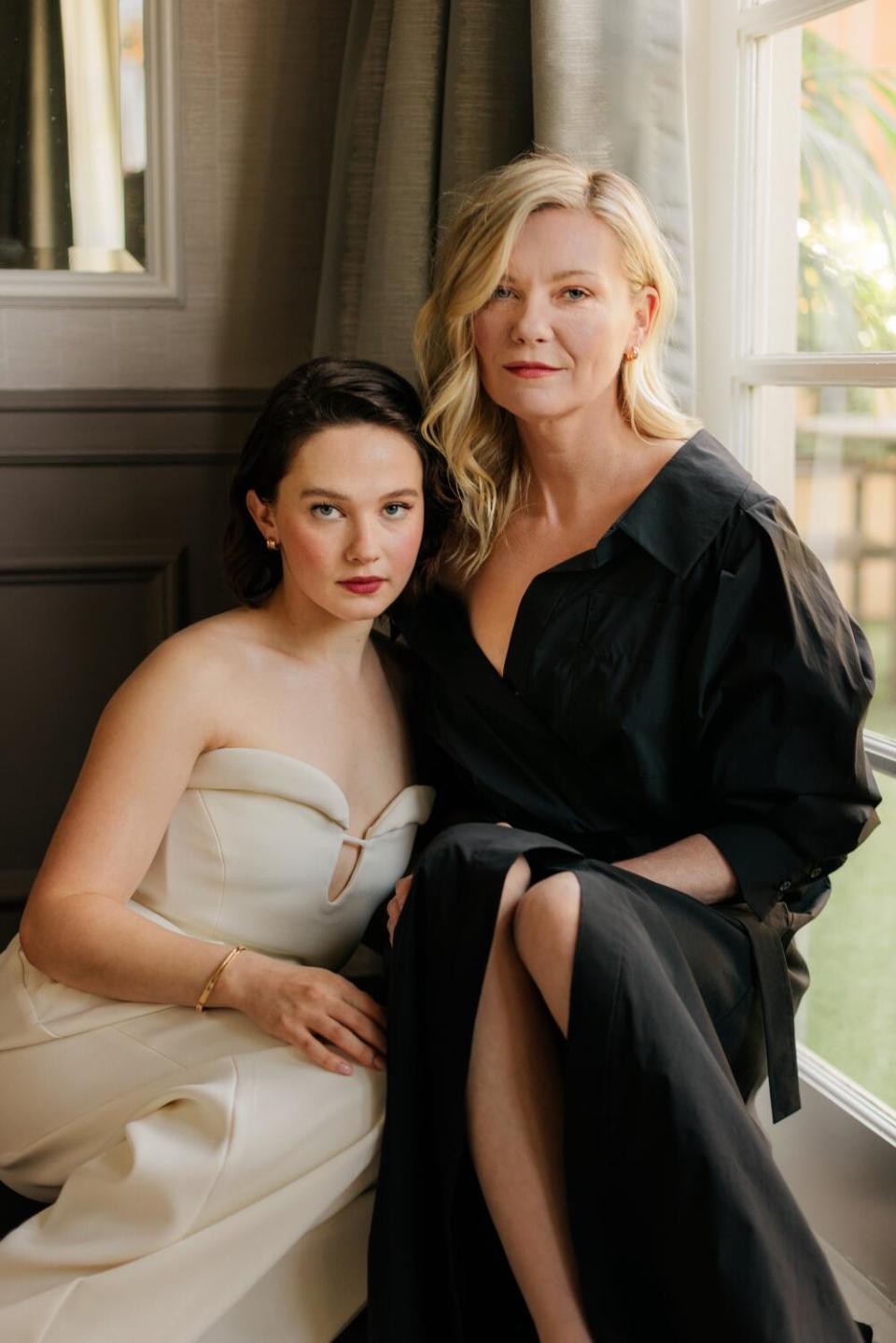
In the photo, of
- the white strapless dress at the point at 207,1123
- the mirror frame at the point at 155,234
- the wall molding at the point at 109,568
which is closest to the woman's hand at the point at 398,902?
the white strapless dress at the point at 207,1123

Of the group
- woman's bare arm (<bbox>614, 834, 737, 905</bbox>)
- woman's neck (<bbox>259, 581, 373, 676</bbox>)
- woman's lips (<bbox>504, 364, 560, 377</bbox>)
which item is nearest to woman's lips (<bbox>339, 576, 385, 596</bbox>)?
woman's neck (<bbox>259, 581, 373, 676</bbox>)

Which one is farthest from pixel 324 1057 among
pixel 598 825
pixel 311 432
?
→ pixel 311 432

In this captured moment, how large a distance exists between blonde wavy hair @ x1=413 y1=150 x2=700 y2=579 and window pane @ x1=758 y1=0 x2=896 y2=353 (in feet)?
0.83

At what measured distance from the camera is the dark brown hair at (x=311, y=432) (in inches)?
59.7

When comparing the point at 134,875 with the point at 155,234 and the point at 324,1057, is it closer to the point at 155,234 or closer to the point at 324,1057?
the point at 324,1057

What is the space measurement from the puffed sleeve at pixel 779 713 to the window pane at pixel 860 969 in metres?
0.37

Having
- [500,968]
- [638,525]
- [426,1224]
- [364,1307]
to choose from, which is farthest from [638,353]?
[364,1307]

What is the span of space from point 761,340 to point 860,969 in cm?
88

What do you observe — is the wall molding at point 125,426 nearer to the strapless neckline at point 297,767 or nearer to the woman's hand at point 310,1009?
the strapless neckline at point 297,767

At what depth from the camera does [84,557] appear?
90.7 inches

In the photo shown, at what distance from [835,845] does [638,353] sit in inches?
23.8

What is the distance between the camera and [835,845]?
1.39 m

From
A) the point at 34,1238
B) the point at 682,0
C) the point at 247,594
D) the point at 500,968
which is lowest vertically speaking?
the point at 34,1238

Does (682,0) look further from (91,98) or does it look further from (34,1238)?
(34,1238)
